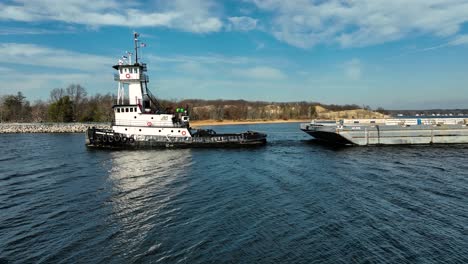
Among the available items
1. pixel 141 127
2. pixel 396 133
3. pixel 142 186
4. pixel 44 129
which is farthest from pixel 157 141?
pixel 44 129

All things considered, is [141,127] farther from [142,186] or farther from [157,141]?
[142,186]

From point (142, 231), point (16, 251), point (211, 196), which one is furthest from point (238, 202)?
point (16, 251)

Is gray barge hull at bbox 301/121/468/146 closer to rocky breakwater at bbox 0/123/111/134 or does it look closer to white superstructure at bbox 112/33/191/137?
white superstructure at bbox 112/33/191/137

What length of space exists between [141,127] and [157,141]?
3042 millimetres

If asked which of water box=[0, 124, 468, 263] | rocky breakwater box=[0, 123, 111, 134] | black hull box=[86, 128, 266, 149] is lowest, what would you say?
water box=[0, 124, 468, 263]

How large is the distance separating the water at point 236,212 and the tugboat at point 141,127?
10.9m

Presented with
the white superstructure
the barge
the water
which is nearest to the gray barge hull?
the barge

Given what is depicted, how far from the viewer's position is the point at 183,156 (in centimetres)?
3491

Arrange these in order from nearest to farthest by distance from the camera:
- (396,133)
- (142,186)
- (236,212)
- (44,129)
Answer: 1. (236,212)
2. (142,186)
3. (396,133)
4. (44,129)

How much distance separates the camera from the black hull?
40375mm

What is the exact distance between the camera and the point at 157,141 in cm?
4053

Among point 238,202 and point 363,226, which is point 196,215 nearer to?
point 238,202

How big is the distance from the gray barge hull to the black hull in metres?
12.2

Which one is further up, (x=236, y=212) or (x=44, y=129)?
(x=44, y=129)
